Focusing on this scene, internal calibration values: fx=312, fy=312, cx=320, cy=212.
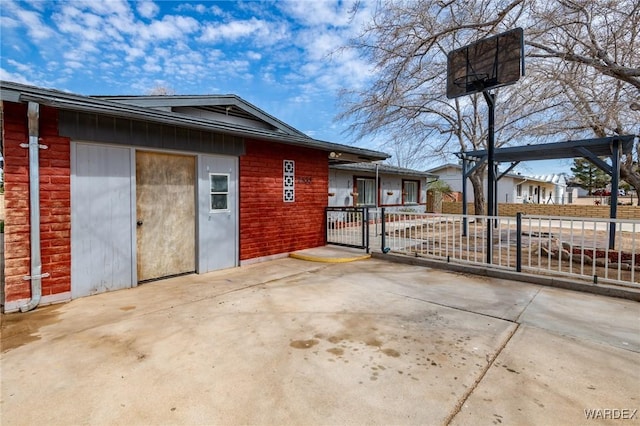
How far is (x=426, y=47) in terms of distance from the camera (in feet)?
23.3

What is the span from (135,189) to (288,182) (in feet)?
10.2

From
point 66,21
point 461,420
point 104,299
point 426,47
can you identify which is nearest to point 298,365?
point 461,420

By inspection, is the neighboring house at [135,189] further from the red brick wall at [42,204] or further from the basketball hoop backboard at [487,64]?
the basketball hoop backboard at [487,64]

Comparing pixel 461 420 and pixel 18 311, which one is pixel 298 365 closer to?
pixel 461 420

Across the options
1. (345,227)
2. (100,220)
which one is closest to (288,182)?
(345,227)

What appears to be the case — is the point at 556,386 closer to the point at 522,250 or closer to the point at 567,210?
the point at 522,250

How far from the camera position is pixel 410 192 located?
18.7 metres

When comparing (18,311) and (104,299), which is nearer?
(18,311)

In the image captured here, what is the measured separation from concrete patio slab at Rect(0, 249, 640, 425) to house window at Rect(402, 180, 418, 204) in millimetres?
13953

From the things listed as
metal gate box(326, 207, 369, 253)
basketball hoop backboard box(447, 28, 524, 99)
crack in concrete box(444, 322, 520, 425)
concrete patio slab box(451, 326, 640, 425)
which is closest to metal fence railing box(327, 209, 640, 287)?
metal gate box(326, 207, 369, 253)

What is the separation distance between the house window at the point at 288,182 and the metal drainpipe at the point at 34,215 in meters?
4.05

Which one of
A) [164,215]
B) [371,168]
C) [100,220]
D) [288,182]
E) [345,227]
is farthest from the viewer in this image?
[371,168]

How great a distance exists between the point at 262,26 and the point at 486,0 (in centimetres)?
548

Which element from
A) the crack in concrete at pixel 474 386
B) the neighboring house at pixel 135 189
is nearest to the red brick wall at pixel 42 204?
the neighboring house at pixel 135 189
